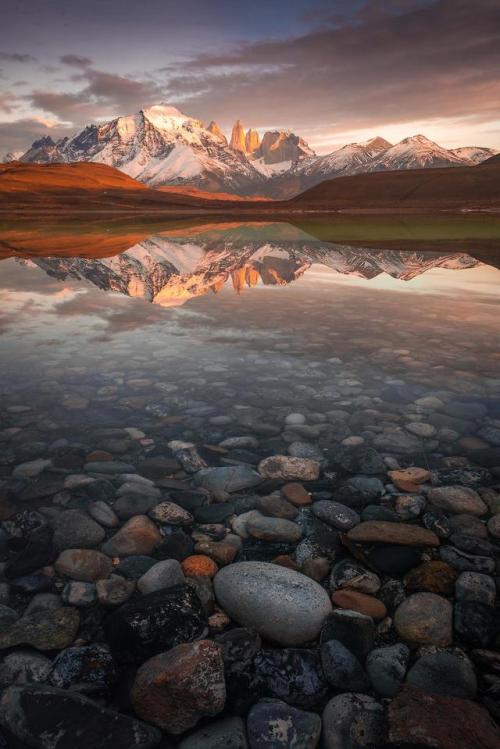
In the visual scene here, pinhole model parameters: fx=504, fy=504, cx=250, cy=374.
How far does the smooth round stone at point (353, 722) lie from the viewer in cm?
300

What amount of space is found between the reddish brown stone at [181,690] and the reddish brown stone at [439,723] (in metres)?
1.08

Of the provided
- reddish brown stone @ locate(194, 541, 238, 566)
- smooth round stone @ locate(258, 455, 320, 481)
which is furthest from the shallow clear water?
reddish brown stone @ locate(194, 541, 238, 566)

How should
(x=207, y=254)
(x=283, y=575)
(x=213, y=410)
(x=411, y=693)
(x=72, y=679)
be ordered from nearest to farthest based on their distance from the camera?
(x=411, y=693) < (x=72, y=679) < (x=283, y=575) < (x=213, y=410) < (x=207, y=254)

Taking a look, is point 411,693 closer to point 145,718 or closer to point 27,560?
point 145,718

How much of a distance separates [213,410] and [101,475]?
7.23 ft

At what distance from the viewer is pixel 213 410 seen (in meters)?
7.66

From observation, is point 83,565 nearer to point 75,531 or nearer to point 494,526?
point 75,531

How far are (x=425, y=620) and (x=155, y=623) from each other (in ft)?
6.68

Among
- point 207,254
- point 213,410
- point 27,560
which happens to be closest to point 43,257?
point 207,254

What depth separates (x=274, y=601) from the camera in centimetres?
388

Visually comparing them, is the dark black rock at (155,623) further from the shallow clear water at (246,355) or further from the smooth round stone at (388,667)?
the shallow clear water at (246,355)

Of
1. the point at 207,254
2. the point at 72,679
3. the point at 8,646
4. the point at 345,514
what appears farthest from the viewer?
the point at 207,254

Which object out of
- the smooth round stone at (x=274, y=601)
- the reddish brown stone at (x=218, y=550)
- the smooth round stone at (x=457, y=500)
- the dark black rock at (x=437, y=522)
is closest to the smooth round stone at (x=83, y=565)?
the reddish brown stone at (x=218, y=550)

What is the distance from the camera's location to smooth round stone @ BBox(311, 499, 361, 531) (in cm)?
502
